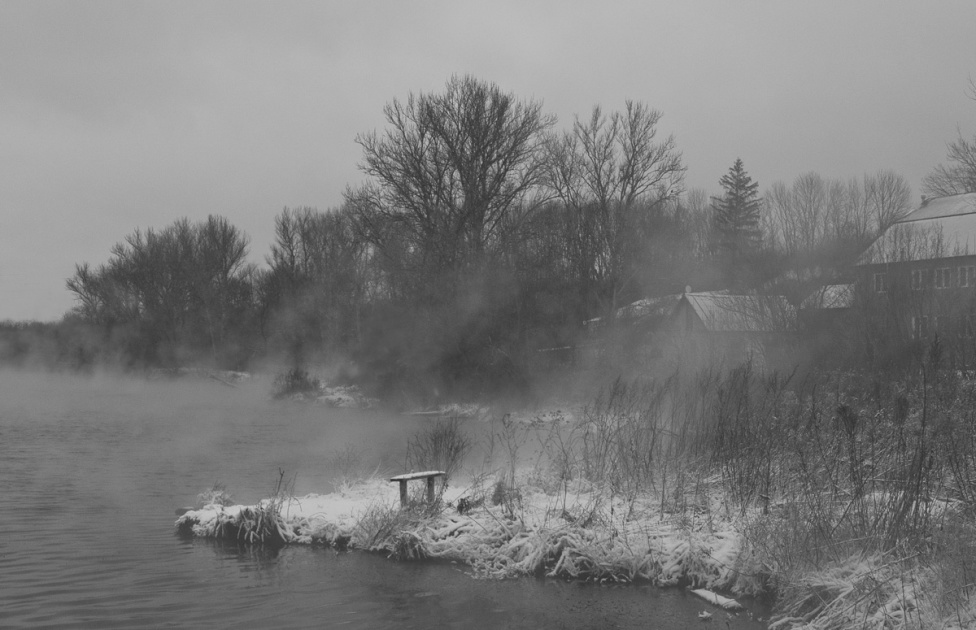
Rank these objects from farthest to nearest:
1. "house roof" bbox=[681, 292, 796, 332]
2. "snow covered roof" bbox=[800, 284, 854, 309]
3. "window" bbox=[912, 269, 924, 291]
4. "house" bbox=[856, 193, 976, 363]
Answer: "house roof" bbox=[681, 292, 796, 332] < "snow covered roof" bbox=[800, 284, 854, 309] < "window" bbox=[912, 269, 924, 291] < "house" bbox=[856, 193, 976, 363]

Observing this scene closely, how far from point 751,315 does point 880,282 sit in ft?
11.1

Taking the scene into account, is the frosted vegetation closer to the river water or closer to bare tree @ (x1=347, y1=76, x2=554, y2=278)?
the river water

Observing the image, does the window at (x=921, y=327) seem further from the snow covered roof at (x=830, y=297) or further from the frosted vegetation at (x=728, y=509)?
the frosted vegetation at (x=728, y=509)

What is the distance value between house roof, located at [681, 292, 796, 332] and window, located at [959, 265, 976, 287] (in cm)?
401

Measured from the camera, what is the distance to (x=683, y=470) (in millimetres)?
9969

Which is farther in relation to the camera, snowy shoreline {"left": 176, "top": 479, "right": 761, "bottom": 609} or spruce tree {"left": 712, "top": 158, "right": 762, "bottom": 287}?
spruce tree {"left": 712, "top": 158, "right": 762, "bottom": 287}

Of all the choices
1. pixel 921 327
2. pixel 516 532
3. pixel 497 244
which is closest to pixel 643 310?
pixel 497 244

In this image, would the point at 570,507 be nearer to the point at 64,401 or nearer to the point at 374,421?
the point at 374,421

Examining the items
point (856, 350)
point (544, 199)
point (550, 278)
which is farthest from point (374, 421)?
point (856, 350)

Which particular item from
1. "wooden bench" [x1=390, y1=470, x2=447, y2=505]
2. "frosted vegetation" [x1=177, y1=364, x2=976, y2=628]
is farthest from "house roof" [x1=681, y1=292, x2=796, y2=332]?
"wooden bench" [x1=390, y1=470, x2=447, y2=505]

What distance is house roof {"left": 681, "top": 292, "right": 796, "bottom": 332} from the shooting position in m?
21.8

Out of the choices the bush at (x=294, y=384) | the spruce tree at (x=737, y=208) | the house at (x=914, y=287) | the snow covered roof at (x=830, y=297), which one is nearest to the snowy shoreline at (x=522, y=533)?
the house at (x=914, y=287)

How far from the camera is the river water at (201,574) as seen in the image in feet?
24.7

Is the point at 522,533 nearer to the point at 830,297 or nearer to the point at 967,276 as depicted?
the point at 830,297
